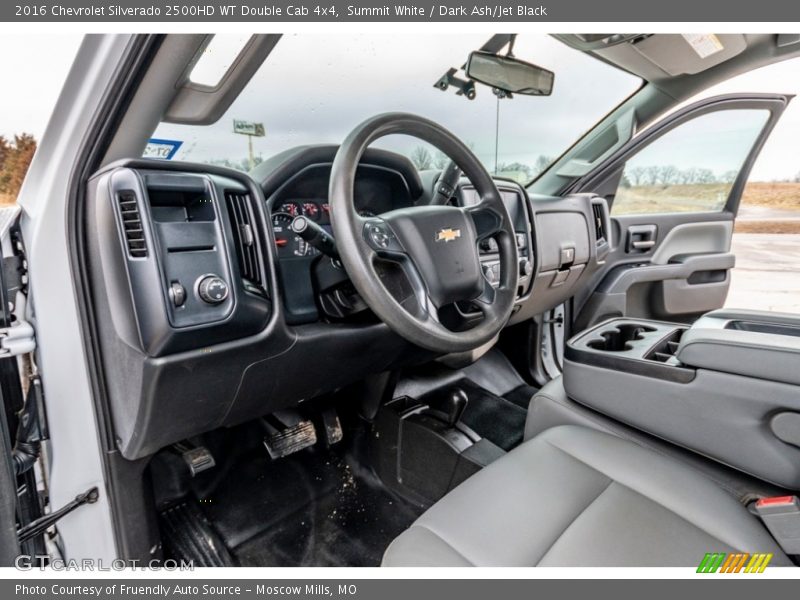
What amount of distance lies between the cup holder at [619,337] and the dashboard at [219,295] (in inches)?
16.8

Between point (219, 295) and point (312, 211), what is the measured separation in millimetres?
465

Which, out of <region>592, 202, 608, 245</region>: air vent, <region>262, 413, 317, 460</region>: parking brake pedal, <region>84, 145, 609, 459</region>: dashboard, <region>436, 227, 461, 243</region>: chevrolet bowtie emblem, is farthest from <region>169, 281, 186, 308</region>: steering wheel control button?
<region>592, 202, 608, 245</region>: air vent

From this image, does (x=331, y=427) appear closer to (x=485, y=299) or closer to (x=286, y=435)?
(x=286, y=435)

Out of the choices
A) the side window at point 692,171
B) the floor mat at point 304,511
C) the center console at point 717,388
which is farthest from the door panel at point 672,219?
the floor mat at point 304,511

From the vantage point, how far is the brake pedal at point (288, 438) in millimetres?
1569

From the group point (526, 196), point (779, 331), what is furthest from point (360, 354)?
point (779, 331)

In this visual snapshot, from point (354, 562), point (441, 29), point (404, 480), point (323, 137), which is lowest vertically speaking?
point (354, 562)

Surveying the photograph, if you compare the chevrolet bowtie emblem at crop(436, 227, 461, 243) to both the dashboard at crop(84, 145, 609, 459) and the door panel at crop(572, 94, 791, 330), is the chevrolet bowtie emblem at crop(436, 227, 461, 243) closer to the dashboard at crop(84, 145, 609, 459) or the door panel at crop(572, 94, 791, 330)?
the dashboard at crop(84, 145, 609, 459)

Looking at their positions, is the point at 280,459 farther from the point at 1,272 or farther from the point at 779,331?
the point at 779,331

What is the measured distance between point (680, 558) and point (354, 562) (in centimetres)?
94

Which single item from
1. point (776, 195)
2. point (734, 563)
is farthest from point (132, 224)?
point (776, 195)

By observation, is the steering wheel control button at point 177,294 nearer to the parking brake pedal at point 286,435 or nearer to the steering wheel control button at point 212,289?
the steering wheel control button at point 212,289

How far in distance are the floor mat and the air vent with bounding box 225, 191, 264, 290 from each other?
823mm

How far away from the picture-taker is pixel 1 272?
2.83ft
